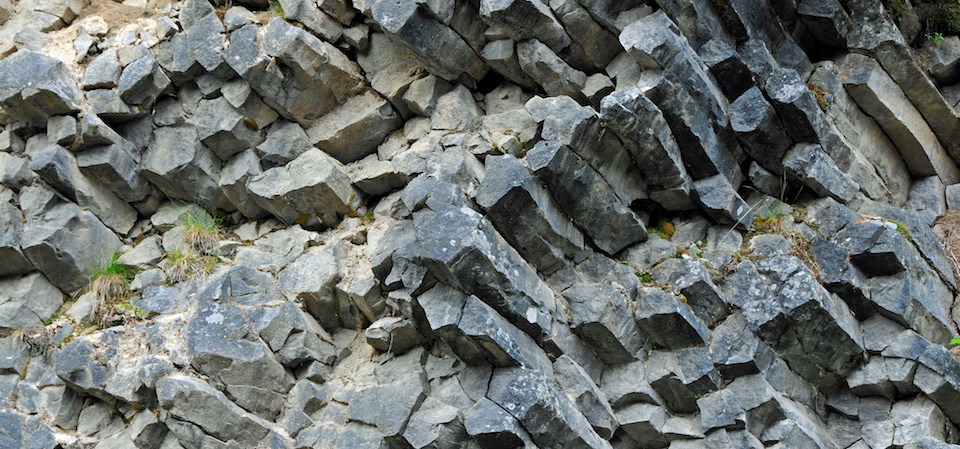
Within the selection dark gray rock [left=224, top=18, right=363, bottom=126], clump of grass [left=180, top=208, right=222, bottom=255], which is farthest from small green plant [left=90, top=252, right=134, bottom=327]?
dark gray rock [left=224, top=18, right=363, bottom=126]

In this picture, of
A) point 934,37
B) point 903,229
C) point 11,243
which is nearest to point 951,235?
point 903,229

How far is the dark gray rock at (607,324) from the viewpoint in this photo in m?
11.3

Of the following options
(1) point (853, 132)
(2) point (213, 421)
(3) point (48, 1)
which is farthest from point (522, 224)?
(3) point (48, 1)

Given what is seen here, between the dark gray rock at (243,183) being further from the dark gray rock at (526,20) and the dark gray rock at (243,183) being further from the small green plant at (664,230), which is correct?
the small green plant at (664,230)

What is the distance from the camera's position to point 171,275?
12.3 meters

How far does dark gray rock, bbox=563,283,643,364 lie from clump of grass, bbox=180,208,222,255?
15.1 feet

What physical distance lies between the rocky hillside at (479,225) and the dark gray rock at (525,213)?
1.4 inches

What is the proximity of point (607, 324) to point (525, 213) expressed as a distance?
5.12ft

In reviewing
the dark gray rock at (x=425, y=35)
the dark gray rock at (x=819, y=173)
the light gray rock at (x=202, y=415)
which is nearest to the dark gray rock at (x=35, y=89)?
the dark gray rock at (x=425, y=35)

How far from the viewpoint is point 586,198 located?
1182 centimetres

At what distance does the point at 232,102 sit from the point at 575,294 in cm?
518

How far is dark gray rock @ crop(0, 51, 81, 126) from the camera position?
12711mm

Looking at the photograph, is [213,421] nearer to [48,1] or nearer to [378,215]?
[378,215]

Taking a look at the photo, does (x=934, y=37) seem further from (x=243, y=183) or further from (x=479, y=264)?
(x=243, y=183)
